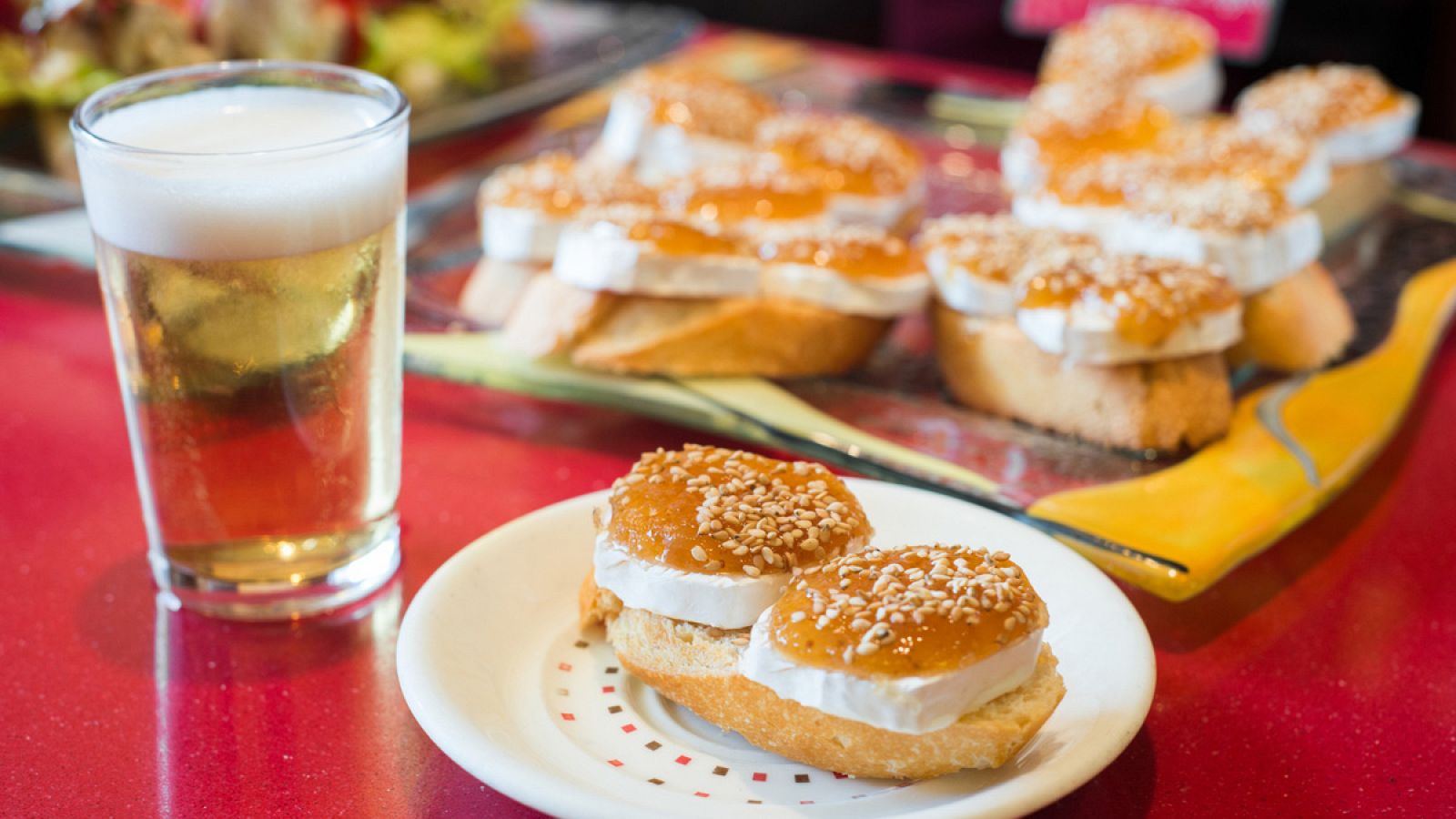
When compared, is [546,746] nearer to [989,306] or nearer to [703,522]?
[703,522]

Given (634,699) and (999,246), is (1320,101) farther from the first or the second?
(634,699)

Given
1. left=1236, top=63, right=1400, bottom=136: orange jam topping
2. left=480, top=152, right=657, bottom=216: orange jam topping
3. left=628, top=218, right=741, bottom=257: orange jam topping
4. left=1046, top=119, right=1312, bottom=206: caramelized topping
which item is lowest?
left=480, top=152, right=657, bottom=216: orange jam topping

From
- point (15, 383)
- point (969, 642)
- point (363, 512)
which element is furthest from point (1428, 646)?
point (15, 383)

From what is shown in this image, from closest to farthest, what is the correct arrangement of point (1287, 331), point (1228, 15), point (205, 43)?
point (1287, 331) → point (205, 43) → point (1228, 15)

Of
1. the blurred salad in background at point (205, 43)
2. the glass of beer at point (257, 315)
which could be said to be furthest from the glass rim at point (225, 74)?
the blurred salad in background at point (205, 43)

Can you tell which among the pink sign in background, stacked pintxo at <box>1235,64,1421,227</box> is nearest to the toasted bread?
stacked pintxo at <box>1235,64,1421,227</box>

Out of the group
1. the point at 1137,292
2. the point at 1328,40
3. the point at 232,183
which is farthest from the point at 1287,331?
the point at 1328,40

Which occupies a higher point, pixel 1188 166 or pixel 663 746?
pixel 1188 166

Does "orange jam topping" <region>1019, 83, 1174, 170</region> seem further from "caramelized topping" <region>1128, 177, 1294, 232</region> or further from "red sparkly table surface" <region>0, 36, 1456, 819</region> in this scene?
"red sparkly table surface" <region>0, 36, 1456, 819</region>

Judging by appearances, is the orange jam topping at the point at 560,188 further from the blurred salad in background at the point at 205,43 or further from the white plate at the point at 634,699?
the blurred salad in background at the point at 205,43
